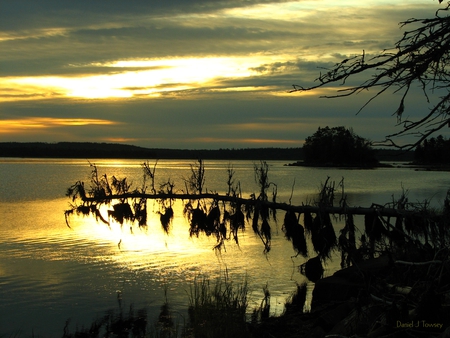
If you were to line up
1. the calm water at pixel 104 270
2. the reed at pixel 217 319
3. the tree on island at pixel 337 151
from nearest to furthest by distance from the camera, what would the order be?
the reed at pixel 217 319 < the calm water at pixel 104 270 < the tree on island at pixel 337 151

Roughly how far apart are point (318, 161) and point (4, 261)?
134 meters

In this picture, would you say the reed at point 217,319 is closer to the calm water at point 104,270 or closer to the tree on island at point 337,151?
the calm water at point 104,270

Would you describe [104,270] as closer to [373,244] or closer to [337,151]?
[373,244]

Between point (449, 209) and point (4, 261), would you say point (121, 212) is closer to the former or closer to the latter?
point (4, 261)

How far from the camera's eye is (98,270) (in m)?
15.1

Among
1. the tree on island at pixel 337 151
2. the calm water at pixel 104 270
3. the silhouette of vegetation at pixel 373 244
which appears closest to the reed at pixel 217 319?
the silhouette of vegetation at pixel 373 244

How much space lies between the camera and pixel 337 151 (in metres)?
140

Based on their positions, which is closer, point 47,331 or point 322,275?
point 47,331

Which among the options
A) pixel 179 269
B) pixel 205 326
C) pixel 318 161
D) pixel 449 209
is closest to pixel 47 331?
pixel 205 326

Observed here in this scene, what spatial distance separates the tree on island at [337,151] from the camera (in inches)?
5379

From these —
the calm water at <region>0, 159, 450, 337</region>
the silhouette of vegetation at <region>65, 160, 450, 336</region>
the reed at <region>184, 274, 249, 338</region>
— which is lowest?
the calm water at <region>0, 159, 450, 337</region>

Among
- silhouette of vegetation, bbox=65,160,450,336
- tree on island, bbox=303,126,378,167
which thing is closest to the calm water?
silhouette of vegetation, bbox=65,160,450,336

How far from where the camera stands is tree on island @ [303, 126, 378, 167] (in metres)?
137

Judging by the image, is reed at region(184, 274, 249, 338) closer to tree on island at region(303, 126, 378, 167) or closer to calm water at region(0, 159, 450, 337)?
calm water at region(0, 159, 450, 337)
